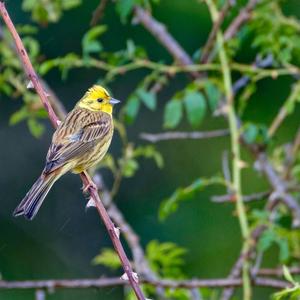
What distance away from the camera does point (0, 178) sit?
11375mm

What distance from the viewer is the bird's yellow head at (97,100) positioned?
5.14 metres

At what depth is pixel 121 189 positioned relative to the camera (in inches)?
469

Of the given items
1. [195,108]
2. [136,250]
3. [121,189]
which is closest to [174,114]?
[195,108]

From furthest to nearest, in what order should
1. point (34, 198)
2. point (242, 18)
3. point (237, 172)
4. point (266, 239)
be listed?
point (242, 18)
point (266, 239)
point (237, 172)
point (34, 198)

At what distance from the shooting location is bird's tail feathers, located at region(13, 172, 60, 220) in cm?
384

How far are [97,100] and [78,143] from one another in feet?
1.37

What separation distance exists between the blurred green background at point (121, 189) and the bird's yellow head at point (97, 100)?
18.6 feet

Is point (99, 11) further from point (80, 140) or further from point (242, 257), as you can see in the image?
point (242, 257)

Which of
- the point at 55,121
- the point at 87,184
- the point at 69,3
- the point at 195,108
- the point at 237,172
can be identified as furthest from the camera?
the point at 69,3

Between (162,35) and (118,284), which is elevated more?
(162,35)

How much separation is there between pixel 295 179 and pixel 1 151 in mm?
6535

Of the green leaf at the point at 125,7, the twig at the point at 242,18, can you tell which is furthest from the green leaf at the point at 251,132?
the green leaf at the point at 125,7

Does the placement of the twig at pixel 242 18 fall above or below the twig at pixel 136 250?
above

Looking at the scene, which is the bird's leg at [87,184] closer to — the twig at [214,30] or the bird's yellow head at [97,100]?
the bird's yellow head at [97,100]
